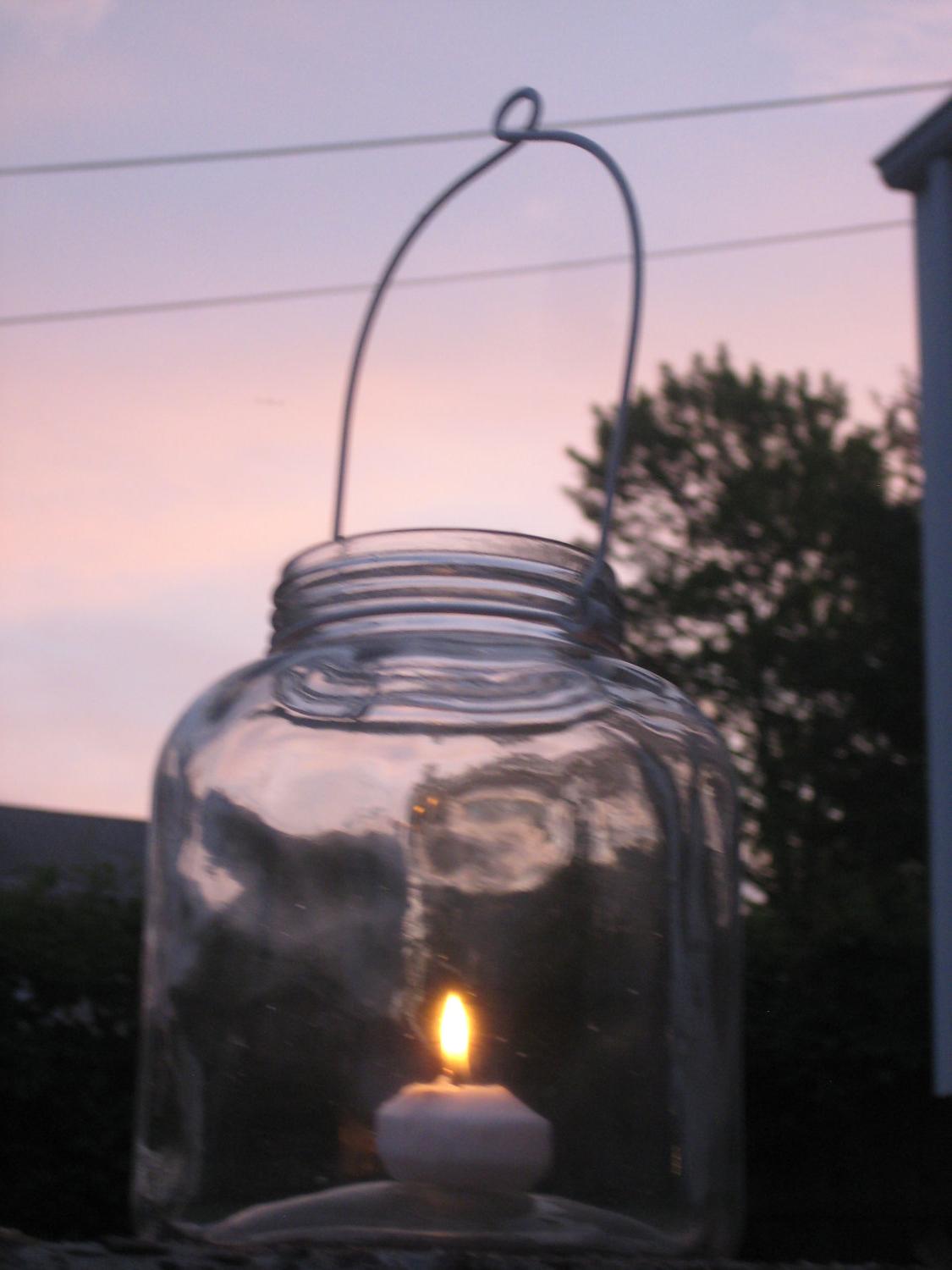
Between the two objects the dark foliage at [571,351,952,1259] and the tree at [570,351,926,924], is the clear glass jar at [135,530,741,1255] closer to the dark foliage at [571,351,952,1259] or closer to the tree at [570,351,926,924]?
the dark foliage at [571,351,952,1259]

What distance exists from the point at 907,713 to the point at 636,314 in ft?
33.2

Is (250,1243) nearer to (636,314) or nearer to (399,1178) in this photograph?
(399,1178)

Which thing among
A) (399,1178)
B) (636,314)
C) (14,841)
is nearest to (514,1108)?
(399,1178)

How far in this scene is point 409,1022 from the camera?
2.50 ft

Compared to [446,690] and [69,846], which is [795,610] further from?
[446,690]

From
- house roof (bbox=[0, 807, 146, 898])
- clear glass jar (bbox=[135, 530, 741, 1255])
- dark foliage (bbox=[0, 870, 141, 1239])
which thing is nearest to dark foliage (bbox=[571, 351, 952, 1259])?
house roof (bbox=[0, 807, 146, 898])

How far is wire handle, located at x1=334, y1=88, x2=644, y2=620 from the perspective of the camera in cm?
73

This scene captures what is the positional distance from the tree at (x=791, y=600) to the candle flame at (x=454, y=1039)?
9.15 meters

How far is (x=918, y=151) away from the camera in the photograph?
3.86m

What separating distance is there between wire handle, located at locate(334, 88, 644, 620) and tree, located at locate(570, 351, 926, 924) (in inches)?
358

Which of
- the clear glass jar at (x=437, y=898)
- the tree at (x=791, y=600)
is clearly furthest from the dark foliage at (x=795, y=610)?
the clear glass jar at (x=437, y=898)

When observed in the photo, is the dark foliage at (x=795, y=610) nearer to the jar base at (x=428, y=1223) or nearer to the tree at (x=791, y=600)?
the tree at (x=791, y=600)

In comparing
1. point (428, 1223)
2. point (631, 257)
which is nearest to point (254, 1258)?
point (428, 1223)

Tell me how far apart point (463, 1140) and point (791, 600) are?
430 inches
